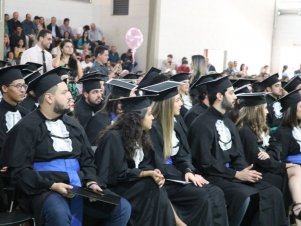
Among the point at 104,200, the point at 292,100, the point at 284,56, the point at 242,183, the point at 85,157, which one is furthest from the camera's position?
the point at 284,56

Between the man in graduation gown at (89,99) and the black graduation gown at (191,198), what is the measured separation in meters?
1.67

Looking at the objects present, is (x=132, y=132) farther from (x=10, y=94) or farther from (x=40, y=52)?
(x=40, y=52)

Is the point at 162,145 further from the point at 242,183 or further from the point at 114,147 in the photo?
the point at 242,183

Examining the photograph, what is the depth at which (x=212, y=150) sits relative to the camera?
210 inches

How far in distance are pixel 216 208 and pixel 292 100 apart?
214cm

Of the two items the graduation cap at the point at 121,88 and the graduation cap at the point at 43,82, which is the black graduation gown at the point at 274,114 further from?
the graduation cap at the point at 43,82

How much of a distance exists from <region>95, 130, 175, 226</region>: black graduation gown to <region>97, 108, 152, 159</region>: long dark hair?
0.05m

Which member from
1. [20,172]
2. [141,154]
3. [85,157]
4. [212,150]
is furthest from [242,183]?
[20,172]

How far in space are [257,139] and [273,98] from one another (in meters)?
2.60

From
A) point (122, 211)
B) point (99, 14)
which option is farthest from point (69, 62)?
point (99, 14)

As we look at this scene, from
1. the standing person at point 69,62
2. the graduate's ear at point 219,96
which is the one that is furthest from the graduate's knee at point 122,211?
the standing person at point 69,62

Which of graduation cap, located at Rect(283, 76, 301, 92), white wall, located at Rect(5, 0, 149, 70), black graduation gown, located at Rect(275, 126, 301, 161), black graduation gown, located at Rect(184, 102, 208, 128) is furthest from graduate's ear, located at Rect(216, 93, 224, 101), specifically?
white wall, located at Rect(5, 0, 149, 70)

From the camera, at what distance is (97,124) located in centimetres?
582

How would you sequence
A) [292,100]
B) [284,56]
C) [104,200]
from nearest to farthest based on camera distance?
[104,200]
[292,100]
[284,56]
